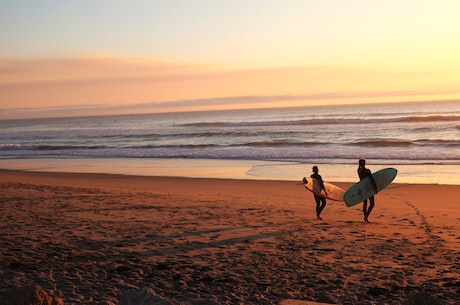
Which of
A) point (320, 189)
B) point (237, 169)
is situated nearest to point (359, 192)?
point (320, 189)

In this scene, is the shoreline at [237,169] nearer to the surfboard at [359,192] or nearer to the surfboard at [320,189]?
the surfboard at [320,189]

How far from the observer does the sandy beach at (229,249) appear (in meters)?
6.72

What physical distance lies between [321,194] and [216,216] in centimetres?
233

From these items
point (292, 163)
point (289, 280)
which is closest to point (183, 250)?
point (289, 280)

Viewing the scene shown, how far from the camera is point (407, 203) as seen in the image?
1369cm

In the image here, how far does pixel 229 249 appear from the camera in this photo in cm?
868

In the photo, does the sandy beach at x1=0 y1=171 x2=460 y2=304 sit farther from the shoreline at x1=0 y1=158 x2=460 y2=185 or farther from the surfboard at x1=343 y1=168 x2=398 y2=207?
the shoreline at x1=0 y1=158 x2=460 y2=185

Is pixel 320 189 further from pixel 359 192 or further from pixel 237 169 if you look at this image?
pixel 237 169

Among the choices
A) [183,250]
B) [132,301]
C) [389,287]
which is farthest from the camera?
[183,250]

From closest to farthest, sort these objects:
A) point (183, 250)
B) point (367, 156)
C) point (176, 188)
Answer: point (183, 250)
point (176, 188)
point (367, 156)

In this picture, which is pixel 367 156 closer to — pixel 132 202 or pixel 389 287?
pixel 132 202

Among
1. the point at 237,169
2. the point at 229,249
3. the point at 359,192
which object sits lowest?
the point at 229,249

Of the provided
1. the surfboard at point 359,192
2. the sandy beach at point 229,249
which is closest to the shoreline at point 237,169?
the sandy beach at point 229,249

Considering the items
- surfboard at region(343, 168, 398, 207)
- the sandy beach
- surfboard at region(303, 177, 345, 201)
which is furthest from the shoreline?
surfboard at region(343, 168, 398, 207)
